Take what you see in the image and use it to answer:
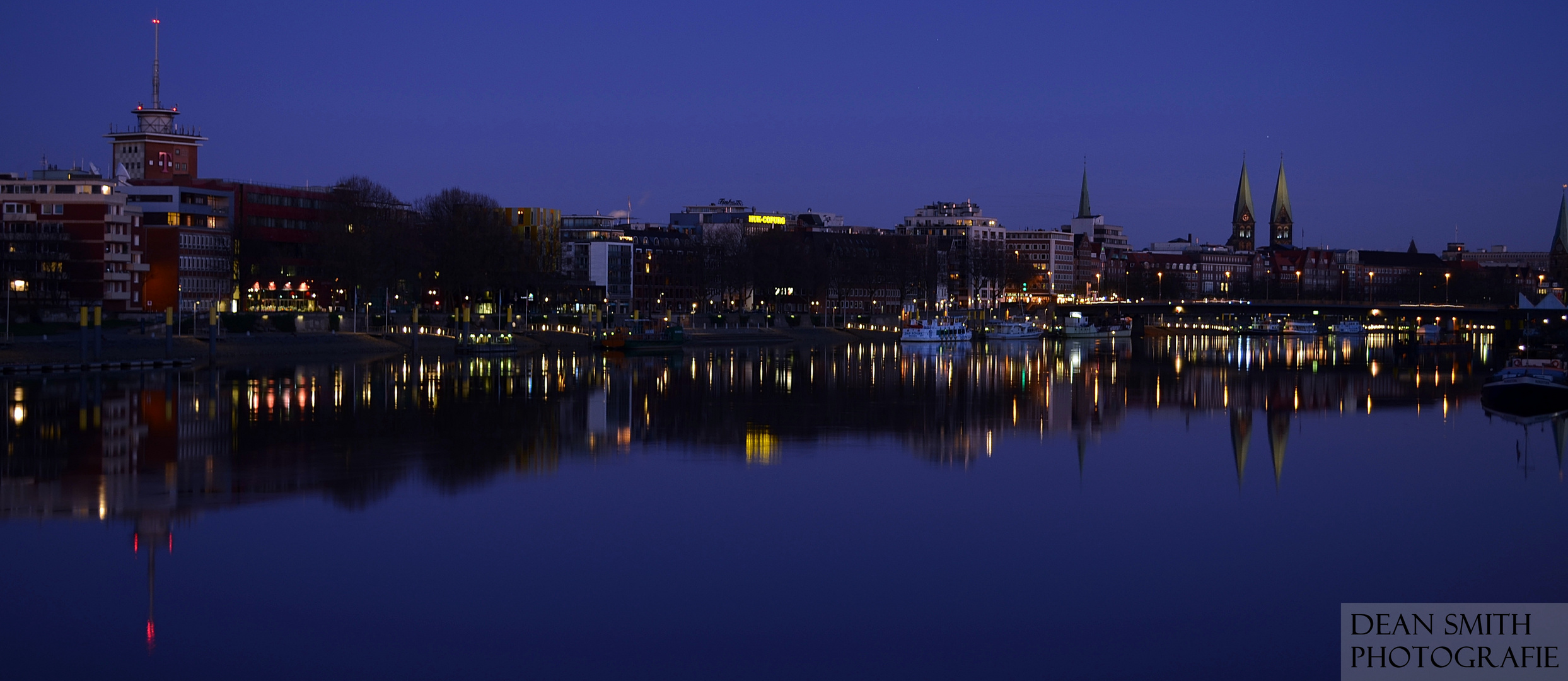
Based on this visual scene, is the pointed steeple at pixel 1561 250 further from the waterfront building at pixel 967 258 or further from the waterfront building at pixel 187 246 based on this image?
the waterfront building at pixel 187 246

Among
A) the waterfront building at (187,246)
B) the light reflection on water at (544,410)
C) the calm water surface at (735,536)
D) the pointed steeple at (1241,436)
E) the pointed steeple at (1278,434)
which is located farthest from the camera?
the waterfront building at (187,246)

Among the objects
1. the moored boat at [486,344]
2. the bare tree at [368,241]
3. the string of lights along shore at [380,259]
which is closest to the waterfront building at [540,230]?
the string of lights along shore at [380,259]

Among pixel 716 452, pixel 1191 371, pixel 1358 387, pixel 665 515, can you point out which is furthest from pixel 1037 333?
pixel 665 515

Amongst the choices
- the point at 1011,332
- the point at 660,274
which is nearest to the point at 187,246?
the point at 1011,332

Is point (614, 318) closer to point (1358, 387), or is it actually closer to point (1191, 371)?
point (1191, 371)

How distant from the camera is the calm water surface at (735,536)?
15438 millimetres

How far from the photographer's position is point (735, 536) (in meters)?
21.2

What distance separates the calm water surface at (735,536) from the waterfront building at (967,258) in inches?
4322

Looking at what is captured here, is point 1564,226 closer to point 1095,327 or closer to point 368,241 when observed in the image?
point 1095,327

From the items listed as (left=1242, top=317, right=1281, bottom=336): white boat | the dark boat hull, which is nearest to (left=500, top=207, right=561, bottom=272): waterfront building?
(left=1242, top=317, right=1281, bottom=336): white boat

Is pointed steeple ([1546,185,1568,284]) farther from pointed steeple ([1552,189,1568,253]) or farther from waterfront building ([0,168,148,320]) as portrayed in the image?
waterfront building ([0,168,148,320])

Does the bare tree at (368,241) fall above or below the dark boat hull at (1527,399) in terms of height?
above

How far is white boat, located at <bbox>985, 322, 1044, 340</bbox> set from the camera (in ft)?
380

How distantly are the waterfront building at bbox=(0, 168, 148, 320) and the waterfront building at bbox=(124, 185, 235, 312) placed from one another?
155 inches
